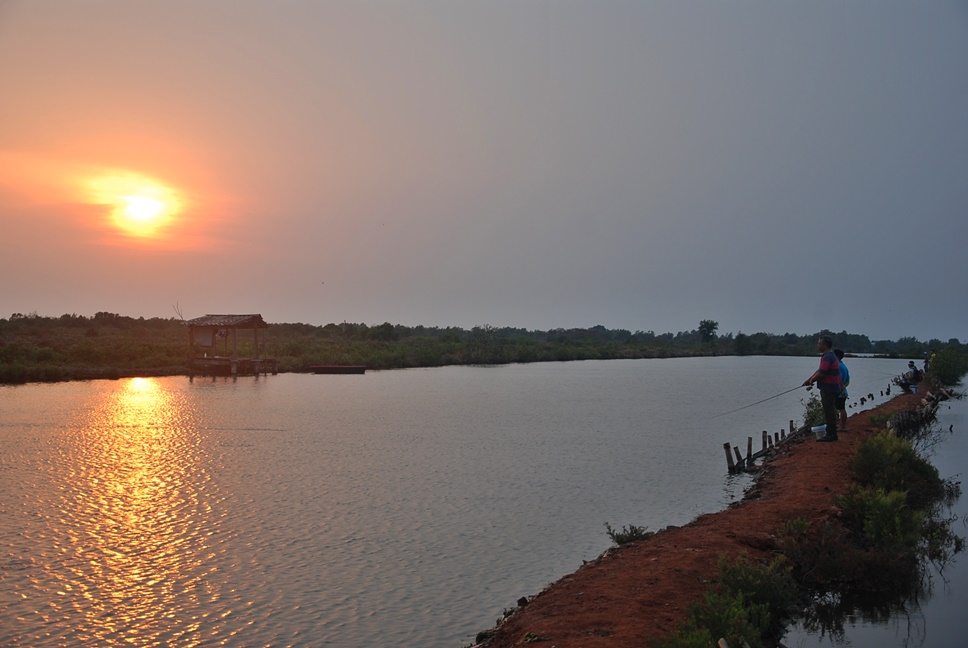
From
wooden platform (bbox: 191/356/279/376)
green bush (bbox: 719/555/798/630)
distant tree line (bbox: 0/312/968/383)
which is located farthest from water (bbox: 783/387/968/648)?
wooden platform (bbox: 191/356/279/376)

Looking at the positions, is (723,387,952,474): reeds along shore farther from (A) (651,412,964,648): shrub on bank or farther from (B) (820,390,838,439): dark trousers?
(A) (651,412,964,648): shrub on bank

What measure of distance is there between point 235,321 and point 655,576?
125ft

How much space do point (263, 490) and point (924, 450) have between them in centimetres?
1481

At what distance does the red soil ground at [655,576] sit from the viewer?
632 centimetres

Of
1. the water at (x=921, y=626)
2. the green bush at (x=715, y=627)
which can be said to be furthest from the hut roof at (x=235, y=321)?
the green bush at (x=715, y=627)

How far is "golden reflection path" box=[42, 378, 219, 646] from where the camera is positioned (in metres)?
7.65

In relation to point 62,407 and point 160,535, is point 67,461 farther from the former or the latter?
point 62,407

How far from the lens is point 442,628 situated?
24.8 feet

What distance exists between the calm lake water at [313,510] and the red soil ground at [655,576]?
74 cm

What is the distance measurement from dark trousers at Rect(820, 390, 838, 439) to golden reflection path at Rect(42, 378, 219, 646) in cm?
1052

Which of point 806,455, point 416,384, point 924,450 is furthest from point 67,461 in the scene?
point 416,384

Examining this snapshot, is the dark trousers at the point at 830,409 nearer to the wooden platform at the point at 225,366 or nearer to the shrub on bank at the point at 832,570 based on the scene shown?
the shrub on bank at the point at 832,570

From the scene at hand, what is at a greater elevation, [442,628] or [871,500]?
[871,500]

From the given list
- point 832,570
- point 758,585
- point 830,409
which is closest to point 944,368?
point 830,409
